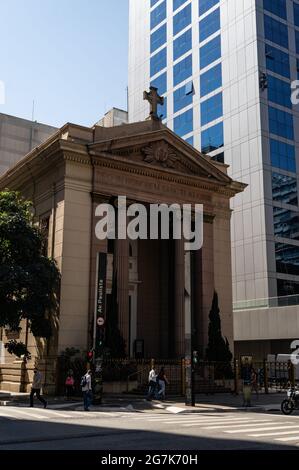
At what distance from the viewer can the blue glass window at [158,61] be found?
7075 centimetres

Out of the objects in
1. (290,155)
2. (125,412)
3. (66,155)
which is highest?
(290,155)

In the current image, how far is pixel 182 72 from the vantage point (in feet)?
218

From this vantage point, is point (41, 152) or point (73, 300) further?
point (41, 152)

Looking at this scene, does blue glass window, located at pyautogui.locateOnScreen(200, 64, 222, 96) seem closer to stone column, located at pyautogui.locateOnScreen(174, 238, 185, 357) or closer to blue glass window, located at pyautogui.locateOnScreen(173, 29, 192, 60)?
blue glass window, located at pyautogui.locateOnScreen(173, 29, 192, 60)

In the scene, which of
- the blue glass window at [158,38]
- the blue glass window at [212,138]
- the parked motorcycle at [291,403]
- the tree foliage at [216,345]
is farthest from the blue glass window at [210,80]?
the parked motorcycle at [291,403]

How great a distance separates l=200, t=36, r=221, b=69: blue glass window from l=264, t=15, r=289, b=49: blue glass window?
6098mm

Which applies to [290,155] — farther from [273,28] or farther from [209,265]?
[209,265]

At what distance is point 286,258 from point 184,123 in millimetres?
21937

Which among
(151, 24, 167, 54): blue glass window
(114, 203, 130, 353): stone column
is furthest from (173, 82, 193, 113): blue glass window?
(114, 203, 130, 353): stone column

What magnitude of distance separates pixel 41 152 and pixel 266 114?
28535 mm

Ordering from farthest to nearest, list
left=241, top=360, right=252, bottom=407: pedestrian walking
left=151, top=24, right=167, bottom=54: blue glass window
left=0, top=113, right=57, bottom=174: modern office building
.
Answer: left=0, top=113, right=57, bottom=174: modern office building, left=151, top=24, right=167, bottom=54: blue glass window, left=241, top=360, right=252, bottom=407: pedestrian walking

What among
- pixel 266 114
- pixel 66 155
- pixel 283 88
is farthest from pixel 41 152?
pixel 283 88

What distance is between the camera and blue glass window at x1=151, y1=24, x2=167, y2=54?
71500 millimetres

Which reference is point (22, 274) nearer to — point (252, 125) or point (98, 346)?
point (98, 346)
